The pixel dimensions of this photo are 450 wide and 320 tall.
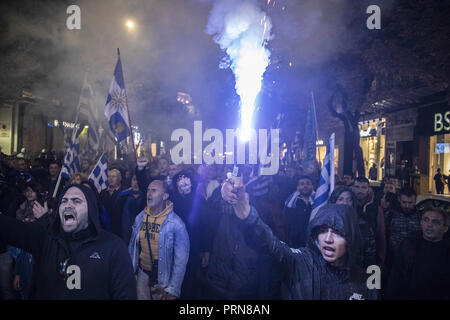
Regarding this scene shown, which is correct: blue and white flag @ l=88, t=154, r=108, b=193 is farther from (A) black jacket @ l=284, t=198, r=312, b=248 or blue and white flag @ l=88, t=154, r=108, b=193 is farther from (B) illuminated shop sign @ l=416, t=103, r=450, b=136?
(B) illuminated shop sign @ l=416, t=103, r=450, b=136

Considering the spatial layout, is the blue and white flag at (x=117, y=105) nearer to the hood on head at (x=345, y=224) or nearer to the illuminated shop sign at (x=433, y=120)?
A: the hood on head at (x=345, y=224)

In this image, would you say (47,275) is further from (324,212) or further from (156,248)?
(324,212)

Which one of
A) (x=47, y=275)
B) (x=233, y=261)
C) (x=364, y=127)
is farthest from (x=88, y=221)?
(x=364, y=127)

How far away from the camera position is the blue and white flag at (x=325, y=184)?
3.46 meters

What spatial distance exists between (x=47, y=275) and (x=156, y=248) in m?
1.12

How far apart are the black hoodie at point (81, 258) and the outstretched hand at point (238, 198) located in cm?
87

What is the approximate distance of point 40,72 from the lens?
10195 mm

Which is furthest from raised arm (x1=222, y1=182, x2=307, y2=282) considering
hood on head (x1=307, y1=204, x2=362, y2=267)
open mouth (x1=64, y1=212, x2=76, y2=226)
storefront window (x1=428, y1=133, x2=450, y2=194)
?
storefront window (x1=428, y1=133, x2=450, y2=194)

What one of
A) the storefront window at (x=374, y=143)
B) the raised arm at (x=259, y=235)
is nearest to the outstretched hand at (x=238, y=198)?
the raised arm at (x=259, y=235)

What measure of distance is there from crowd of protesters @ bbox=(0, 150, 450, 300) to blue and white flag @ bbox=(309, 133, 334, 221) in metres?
0.14

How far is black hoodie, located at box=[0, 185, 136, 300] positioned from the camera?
7.04 feet

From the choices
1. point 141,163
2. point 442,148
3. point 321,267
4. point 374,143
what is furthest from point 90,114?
point 374,143

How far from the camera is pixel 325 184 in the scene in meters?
3.52

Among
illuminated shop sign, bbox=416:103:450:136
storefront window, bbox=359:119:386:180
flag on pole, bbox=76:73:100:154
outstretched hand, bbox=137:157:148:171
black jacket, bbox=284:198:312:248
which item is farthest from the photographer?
storefront window, bbox=359:119:386:180
